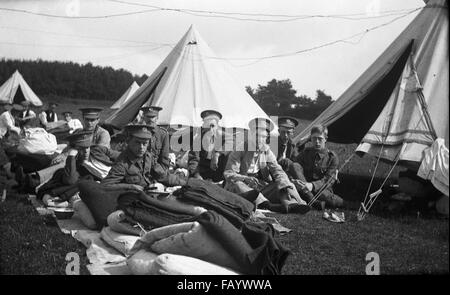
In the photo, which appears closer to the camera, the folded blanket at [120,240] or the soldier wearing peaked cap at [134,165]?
the folded blanket at [120,240]

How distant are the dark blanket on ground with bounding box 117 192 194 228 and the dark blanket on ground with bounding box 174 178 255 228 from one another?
0.27 m

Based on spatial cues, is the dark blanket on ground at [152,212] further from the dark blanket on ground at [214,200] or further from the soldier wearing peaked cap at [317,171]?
the soldier wearing peaked cap at [317,171]

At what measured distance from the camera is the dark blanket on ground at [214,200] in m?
3.39

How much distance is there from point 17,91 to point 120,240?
2369cm

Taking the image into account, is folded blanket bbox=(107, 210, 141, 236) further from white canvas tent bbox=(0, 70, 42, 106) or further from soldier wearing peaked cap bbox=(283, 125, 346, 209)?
white canvas tent bbox=(0, 70, 42, 106)

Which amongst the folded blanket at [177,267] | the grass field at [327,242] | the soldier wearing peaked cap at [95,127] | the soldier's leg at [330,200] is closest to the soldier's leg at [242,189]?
the grass field at [327,242]

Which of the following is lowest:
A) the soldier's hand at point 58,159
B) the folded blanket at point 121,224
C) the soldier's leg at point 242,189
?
the soldier's leg at point 242,189

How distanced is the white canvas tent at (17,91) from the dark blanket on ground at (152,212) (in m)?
21.8

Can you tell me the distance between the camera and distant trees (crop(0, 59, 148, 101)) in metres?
23.5

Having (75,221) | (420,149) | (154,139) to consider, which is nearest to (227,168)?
(154,139)

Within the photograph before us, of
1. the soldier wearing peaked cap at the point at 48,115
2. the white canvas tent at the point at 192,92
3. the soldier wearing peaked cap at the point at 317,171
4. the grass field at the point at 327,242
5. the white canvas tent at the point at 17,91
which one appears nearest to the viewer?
the grass field at the point at 327,242

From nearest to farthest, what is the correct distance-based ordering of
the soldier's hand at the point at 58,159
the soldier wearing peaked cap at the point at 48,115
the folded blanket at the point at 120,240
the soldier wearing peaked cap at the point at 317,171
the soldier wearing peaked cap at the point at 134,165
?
the folded blanket at the point at 120,240 → the soldier wearing peaked cap at the point at 134,165 → the soldier wearing peaked cap at the point at 317,171 → the soldier's hand at the point at 58,159 → the soldier wearing peaked cap at the point at 48,115

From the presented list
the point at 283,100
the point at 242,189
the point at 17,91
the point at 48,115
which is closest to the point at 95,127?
the point at 242,189

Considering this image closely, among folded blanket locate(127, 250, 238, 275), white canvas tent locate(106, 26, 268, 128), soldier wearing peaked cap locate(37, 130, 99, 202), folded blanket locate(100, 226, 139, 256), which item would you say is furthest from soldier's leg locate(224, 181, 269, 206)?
white canvas tent locate(106, 26, 268, 128)
